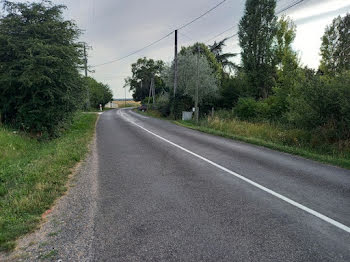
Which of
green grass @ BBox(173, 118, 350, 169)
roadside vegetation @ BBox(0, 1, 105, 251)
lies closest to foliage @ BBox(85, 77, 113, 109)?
roadside vegetation @ BBox(0, 1, 105, 251)

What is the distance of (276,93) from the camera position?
20.7 meters

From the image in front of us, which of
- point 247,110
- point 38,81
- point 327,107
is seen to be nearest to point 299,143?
point 327,107

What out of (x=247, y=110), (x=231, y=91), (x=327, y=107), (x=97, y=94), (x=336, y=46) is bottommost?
(x=247, y=110)

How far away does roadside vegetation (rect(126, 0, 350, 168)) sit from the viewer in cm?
993

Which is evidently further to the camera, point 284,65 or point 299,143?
point 284,65

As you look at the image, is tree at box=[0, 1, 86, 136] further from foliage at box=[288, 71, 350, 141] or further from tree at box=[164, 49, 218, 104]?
tree at box=[164, 49, 218, 104]

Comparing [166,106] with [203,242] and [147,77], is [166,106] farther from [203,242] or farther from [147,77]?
[147,77]

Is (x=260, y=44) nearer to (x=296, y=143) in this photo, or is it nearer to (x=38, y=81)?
(x=296, y=143)

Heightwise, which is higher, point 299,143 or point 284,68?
point 284,68

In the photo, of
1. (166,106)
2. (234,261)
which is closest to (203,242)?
(234,261)

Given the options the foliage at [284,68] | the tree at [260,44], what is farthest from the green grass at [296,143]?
the tree at [260,44]

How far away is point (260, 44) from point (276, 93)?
8775mm

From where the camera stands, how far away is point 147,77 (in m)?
77.4

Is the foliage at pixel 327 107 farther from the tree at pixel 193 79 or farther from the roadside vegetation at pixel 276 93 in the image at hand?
the tree at pixel 193 79
